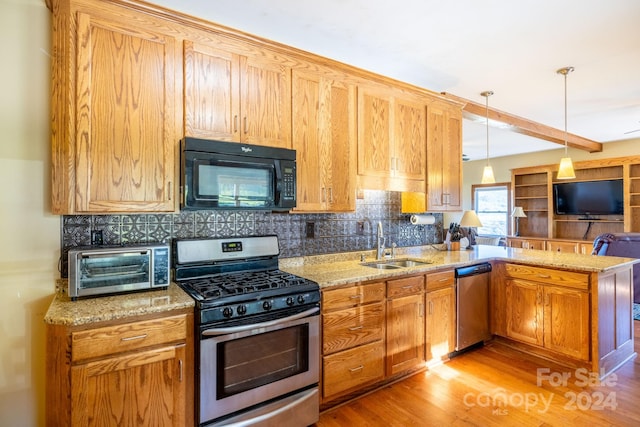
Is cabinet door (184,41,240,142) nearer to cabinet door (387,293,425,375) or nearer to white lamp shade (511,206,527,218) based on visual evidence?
cabinet door (387,293,425,375)

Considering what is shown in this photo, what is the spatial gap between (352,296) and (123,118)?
1785mm

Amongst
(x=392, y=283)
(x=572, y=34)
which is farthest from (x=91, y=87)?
(x=572, y=34)

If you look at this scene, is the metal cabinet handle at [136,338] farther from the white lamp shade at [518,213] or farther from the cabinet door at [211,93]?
the white lamp shade at [518,213]

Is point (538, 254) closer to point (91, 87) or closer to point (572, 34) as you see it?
point (572, 34)

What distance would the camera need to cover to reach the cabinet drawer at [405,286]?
257cm

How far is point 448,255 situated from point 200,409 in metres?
2.64

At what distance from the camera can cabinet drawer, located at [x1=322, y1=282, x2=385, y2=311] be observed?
7.39 feet

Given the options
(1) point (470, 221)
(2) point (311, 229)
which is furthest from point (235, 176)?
(1) point (470, 221)

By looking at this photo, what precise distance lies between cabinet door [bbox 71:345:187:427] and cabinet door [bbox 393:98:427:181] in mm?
2303

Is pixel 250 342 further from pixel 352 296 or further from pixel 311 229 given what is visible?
pixel 311 229

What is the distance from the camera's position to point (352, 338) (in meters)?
2.36

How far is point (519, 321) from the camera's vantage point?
10.3 ft

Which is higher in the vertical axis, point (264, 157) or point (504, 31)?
point (504, 31)

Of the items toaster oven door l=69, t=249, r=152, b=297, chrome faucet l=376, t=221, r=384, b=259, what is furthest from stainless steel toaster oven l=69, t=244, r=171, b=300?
chrome faucet l=376, t=221, r=384, b=259
